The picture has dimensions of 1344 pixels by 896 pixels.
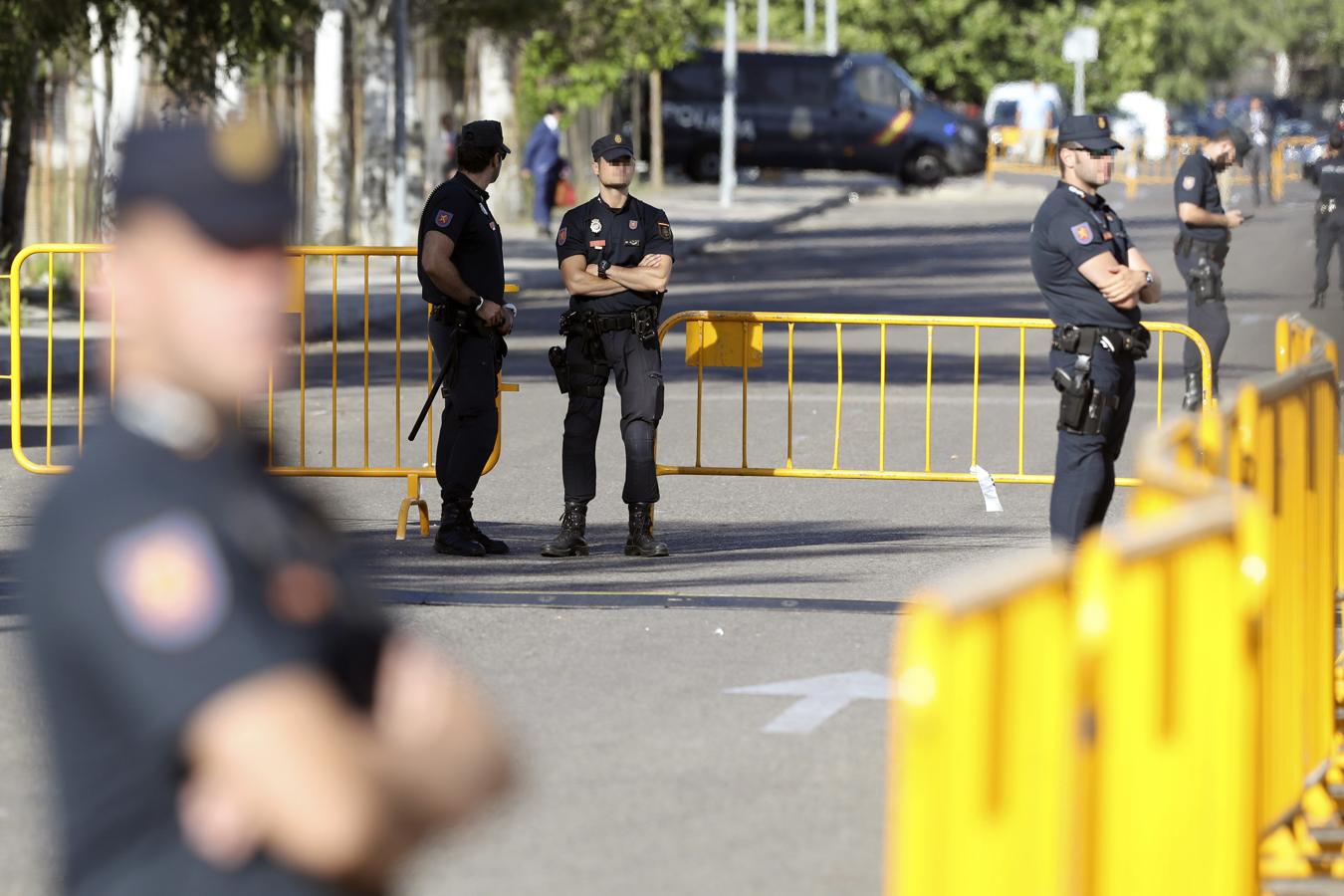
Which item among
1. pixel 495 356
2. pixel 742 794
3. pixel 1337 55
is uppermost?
pixel 1337 55

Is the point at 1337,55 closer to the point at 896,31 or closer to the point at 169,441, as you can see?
the point at 896,31

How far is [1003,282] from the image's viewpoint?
94.0 feet

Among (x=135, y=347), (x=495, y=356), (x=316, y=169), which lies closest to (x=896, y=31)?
(x=316, y=169)

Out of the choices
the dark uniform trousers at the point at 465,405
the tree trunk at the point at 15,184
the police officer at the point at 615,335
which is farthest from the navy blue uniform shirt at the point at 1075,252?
the tree trunk at the point at 15,184

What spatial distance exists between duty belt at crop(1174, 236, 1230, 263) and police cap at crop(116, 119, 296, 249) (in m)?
14.2

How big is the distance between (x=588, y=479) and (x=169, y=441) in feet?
26.2

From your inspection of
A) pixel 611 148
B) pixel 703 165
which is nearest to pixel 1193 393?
pixel 611 148

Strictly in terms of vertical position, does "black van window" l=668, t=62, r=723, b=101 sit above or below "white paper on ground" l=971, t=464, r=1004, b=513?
above

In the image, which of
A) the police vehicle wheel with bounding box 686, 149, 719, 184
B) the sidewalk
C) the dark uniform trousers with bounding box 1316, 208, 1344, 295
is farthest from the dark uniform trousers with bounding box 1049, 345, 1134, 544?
the police vehicle wheel with bounding box 686, 149, 719, 184

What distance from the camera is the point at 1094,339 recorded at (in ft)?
28.9

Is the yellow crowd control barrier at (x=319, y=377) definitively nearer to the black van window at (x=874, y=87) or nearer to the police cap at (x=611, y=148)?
the police cap at (x=611, y=148)

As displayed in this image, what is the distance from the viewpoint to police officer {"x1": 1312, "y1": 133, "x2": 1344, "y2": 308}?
22.9m

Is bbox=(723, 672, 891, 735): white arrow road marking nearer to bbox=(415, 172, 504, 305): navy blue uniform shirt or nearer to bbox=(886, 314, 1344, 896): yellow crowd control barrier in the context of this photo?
bbox=(886, 314, 1344, 896): yellow crowd control barrier

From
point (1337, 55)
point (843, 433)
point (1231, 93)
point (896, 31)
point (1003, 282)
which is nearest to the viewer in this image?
point (843, 433)
